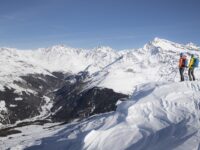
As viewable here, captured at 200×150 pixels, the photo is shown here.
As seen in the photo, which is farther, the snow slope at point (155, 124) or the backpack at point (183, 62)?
the backpack at point (183, 62)

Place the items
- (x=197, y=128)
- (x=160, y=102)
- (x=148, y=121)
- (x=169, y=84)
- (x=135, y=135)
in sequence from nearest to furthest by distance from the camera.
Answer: (x=197, y=128) < (x=135, y=135) < (x=148, y=121) < (x=160, y=102) < (x=169, y=84)

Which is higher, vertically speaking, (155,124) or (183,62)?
(183,62)

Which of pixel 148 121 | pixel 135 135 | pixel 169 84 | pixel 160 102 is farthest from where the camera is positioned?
pixel 169 84

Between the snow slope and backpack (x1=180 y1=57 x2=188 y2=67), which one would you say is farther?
backpack (x1=180 y1=57 x2=188 y2=67)

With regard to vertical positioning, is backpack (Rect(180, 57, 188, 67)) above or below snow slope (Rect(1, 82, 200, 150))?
above

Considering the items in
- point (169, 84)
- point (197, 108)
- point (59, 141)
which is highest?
point (169, 84)

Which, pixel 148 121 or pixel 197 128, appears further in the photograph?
pixel 148 121

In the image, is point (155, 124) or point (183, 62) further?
point (183, 62)

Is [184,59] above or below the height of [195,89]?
above

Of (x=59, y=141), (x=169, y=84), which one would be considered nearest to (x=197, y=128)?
(x=169, y=84)

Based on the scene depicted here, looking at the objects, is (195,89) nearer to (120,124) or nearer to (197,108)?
(197,108)

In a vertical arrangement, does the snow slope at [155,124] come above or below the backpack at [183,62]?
below
